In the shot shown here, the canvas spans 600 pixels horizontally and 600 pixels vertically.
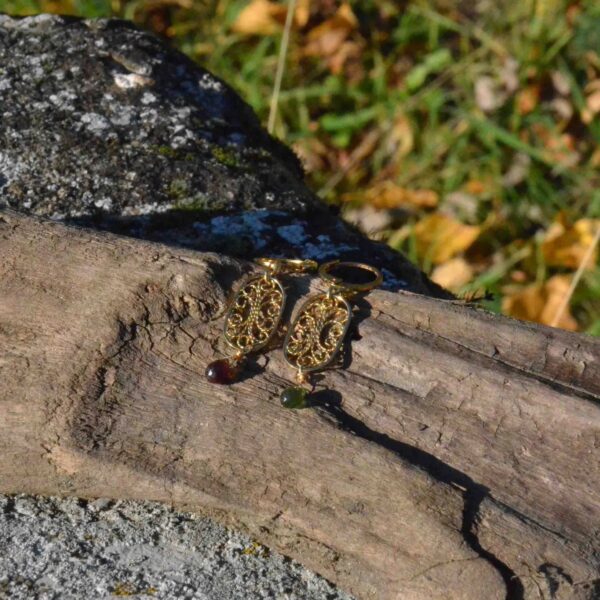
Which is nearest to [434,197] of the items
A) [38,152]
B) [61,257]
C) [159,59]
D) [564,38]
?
[564,38]

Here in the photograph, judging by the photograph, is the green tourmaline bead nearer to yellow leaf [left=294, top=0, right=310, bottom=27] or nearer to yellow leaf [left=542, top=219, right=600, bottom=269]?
yellow leaf [left=542, top=219, right=600, bottom=269]

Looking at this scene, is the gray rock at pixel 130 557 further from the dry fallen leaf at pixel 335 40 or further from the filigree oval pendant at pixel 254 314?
the dry fallen leaf at pixel 335 40

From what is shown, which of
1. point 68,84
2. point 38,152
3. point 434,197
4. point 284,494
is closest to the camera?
point 284,494

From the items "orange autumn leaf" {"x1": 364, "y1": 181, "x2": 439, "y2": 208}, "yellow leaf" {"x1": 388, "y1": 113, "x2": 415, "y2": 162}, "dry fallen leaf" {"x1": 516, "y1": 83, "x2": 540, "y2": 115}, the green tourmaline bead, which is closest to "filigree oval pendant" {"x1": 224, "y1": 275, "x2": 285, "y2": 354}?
the green tourmaline bead

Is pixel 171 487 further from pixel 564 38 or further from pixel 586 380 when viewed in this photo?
pixel 564 38

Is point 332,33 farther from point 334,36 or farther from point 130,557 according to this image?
point 130,557

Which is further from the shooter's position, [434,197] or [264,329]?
[434,197]
